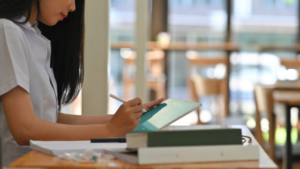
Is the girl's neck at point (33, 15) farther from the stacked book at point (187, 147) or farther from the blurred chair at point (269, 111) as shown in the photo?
the blurred chair at point (269, 111)

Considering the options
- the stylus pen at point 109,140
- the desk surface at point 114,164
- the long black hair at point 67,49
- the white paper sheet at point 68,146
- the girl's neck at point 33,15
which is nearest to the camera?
the desk surface at point 114,164

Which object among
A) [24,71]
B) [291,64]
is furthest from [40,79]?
[291,64]

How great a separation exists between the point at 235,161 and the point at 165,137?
0.46ft

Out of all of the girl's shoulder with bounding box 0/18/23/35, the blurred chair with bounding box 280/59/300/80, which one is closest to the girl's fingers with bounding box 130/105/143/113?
the girl's shoulder with bounding box 0/18/23/35

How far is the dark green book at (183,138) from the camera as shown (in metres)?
0.69

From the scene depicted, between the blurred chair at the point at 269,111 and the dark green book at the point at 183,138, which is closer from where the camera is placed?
the dark green book at the point at 183,138

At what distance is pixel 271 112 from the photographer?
88.1 inches

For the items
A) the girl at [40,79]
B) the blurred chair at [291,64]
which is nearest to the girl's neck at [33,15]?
the girl at [40,79]

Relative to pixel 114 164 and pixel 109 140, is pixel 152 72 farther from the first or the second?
pixel 114 164

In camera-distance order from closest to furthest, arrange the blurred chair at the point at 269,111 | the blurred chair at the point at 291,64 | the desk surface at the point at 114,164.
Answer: the desk surface at the point at 114,164 < the blurred chair at the point at 269,111 < the blurred chair at the point at 291,64

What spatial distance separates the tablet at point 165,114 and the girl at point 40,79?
0.10 feet

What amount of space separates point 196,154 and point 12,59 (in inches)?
20.4

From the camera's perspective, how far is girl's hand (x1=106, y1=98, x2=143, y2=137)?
2.96 feet

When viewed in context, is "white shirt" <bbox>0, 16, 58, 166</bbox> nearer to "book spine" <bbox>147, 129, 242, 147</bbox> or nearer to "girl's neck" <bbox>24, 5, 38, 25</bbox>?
"girl's neck" <bbox>24, 5, 38, 25</bbox>
